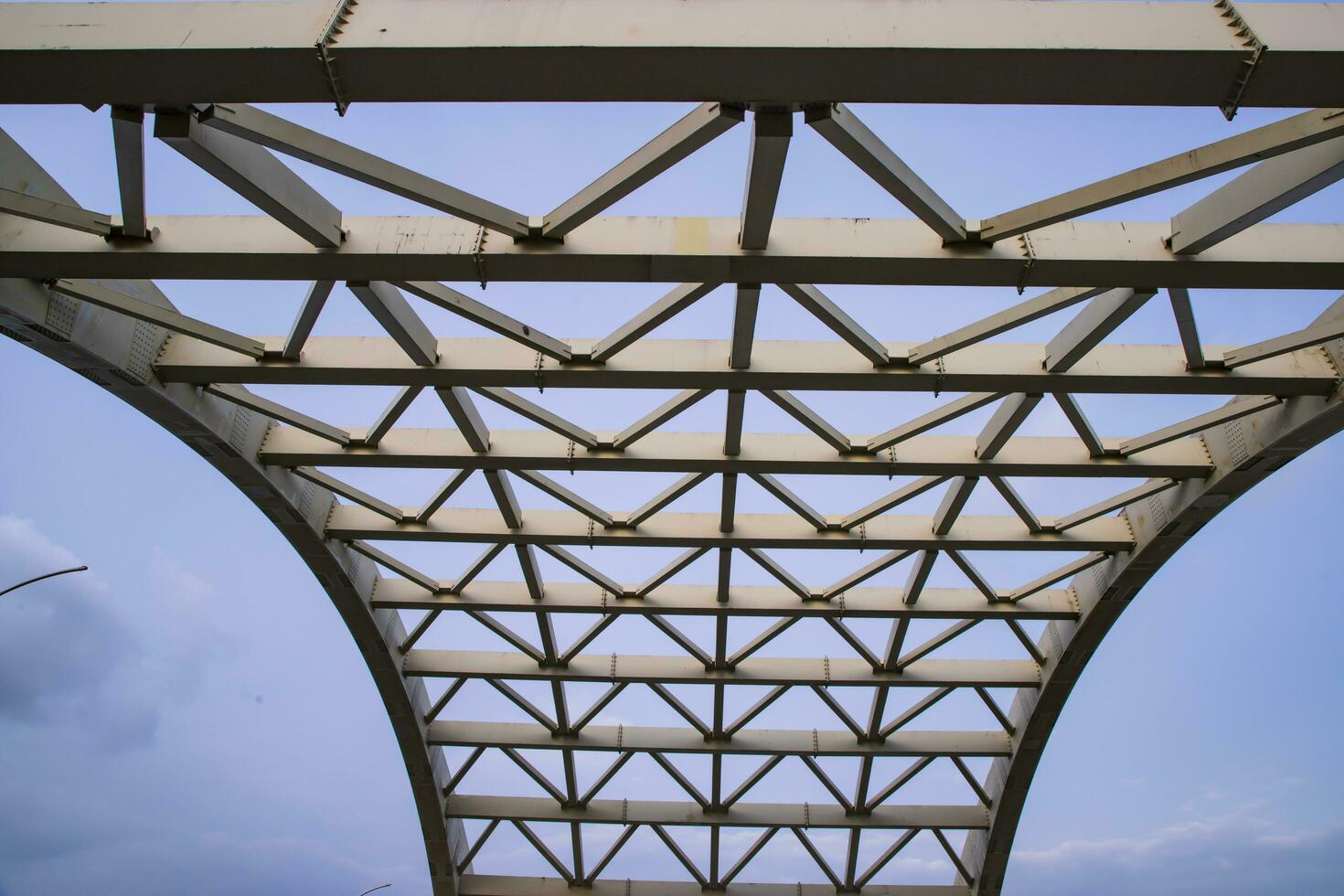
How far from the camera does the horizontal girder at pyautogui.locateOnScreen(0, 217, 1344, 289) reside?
10234mm

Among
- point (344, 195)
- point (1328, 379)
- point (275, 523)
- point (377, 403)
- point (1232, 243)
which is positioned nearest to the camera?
point (1232, 243)

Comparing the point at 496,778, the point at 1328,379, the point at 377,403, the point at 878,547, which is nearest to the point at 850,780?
the point at 496,778

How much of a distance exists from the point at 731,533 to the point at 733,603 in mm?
3275

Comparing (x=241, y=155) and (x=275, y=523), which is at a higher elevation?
(x=275, y=523)

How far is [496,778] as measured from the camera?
3153 centimetres

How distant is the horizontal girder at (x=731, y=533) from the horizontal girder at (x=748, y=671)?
6.78 meters

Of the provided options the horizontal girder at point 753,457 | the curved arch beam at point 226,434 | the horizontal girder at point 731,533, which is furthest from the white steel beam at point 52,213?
the horizontal girder at point 731,533

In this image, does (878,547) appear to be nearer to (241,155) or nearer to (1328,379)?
(1328,379)

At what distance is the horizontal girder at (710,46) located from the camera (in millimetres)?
7074

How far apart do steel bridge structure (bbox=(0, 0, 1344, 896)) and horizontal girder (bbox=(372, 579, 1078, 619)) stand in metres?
0.09

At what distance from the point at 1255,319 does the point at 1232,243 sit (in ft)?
20.3

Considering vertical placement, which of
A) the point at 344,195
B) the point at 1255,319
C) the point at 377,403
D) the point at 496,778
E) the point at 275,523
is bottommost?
the point at 496,778

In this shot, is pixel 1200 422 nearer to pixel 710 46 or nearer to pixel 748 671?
pixel 710 46

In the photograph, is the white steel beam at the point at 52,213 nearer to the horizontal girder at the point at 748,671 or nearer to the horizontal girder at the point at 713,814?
the horizontal girder at the point at 748,671
